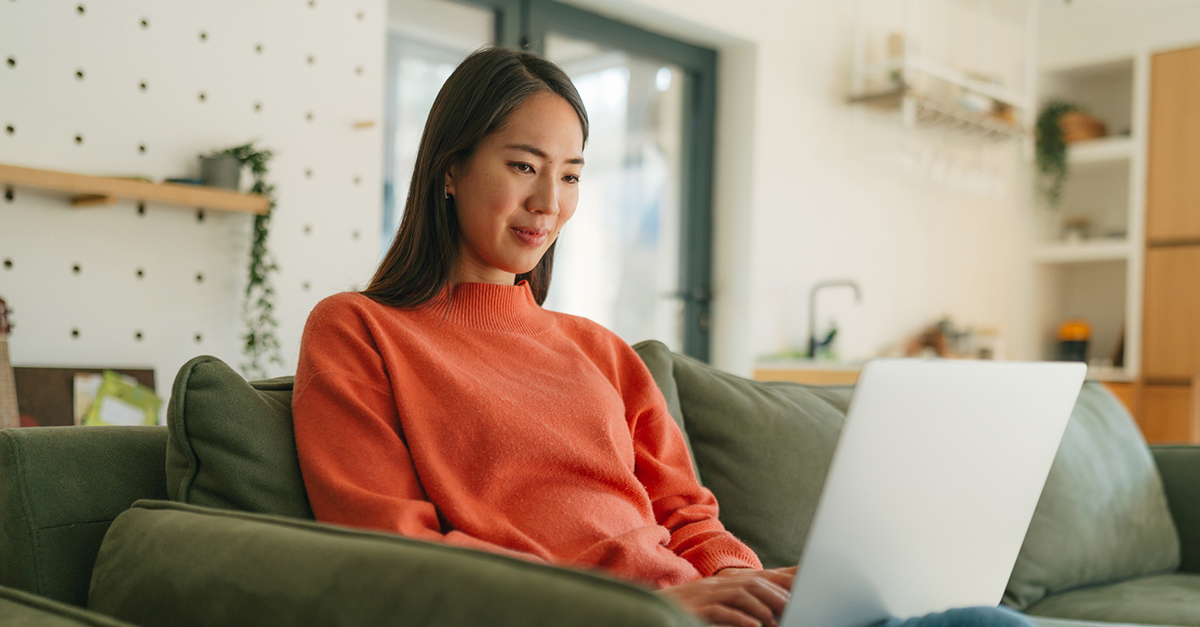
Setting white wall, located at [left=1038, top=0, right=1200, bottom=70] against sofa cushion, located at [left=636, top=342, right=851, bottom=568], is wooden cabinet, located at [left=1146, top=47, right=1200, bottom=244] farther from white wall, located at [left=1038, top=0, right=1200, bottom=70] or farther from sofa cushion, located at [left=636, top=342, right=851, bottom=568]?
sofa cushion, located at [left=636, top=342, right=851, bottom=568]

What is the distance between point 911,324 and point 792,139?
3.91ft

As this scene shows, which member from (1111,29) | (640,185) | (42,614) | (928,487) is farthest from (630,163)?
(42,614)

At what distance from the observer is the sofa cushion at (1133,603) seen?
149cm

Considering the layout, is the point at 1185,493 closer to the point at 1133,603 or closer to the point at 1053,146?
the point at 1133,603

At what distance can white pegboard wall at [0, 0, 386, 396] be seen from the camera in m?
2.11

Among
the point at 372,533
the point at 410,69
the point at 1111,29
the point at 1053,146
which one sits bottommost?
the point at 372,533

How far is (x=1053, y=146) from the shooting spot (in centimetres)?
504

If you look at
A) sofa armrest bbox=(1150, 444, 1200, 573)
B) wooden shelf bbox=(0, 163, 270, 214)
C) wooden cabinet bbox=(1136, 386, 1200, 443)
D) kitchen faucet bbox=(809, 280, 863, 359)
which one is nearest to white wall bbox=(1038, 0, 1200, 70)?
wooden cabinet bbox=(1136, 386, 1200, 443)

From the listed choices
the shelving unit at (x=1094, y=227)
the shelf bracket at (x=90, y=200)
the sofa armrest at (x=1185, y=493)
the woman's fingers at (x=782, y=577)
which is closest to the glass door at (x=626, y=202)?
the shelf bracket at (x=90, y=200)

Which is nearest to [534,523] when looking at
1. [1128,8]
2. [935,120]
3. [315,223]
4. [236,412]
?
[236,412]

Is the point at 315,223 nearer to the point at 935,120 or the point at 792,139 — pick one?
the point at 792,139

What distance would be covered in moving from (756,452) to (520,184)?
62cm

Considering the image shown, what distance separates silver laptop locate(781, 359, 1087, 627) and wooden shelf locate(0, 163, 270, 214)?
1895 millimetres

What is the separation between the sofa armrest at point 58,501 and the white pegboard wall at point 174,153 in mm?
1288
